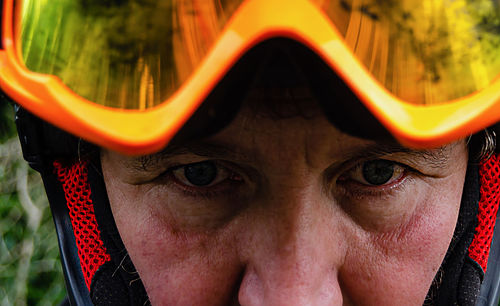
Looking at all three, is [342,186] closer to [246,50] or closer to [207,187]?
[207,187]

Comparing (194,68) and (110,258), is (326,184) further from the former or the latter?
(110,258)

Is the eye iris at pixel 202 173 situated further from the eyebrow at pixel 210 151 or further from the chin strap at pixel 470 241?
the chin strap at pixel 470 241

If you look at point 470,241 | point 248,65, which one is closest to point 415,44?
point 248,65

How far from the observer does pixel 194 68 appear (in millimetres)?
750

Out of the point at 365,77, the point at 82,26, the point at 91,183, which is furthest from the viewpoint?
the point at 91,183

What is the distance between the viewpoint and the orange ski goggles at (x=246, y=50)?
2.35ft

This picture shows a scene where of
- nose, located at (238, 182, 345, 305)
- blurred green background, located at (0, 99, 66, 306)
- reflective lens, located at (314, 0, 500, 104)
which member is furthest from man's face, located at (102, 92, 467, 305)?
blurred green background, located at (0, 99, 66, 306)

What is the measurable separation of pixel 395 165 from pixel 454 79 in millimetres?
267

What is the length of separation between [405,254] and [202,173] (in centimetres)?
35

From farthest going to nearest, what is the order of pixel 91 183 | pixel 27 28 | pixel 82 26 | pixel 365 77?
pixel 91 183 → pixel 27 28 → pixel 82 26 → pixel 365 77

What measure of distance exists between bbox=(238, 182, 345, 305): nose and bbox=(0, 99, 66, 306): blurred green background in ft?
6.78

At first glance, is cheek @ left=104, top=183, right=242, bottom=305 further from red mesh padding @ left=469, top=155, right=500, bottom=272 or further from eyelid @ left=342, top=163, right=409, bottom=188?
red mesh padding @ left=469, top=155, right=500, bottom=272

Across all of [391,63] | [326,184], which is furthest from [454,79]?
[326,184]

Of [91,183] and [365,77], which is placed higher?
[365,77]
